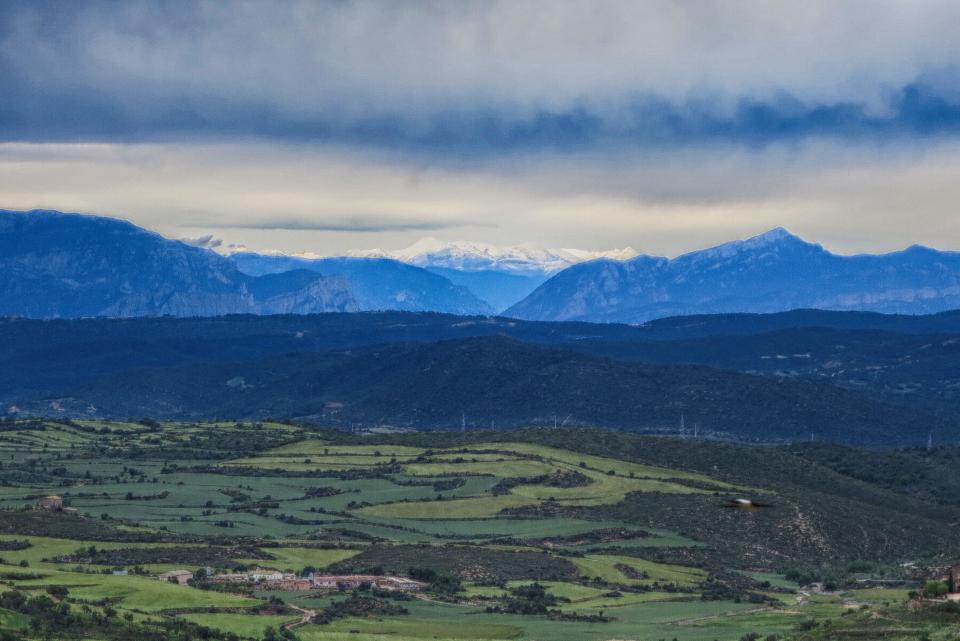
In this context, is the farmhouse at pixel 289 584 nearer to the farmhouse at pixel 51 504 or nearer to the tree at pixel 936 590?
the farmhouse at pixel 51 504

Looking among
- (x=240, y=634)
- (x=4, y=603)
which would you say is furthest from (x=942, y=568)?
(x=4, y=603)

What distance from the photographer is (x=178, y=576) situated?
109 meters

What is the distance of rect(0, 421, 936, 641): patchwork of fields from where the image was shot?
9675cm

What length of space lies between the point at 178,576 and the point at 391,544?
87.2 ft

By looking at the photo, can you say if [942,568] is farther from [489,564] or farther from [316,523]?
[316,523]

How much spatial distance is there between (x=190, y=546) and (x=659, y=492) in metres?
60.6

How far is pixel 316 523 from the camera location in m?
146

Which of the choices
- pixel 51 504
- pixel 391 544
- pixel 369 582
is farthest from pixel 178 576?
pixel 51 504

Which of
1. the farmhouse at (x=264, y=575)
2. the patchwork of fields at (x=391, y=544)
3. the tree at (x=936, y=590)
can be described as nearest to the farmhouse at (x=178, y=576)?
the patchwork of fields at (x=391, y=544)

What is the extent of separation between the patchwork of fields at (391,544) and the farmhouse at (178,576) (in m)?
0.97

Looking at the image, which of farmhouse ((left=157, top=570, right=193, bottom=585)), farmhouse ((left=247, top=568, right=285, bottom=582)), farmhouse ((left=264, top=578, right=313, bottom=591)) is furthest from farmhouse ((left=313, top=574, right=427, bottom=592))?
farmhouse ((left=157, top=570, right=193, bottom=585))

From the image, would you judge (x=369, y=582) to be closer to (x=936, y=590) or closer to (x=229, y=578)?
(x=229, y=578)

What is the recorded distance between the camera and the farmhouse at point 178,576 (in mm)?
107312

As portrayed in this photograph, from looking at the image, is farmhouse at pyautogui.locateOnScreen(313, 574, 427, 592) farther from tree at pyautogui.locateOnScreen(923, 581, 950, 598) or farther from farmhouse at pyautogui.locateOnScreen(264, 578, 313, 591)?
tree at pyautogui.locateOnScreen(923, 581, 950, 598)
